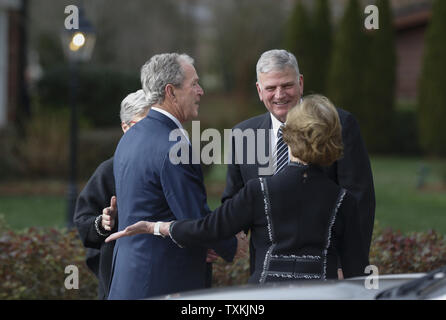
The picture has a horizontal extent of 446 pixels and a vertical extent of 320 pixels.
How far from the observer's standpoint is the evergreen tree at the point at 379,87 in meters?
26.3

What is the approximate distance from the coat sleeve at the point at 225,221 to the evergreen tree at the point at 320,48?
24739 mm

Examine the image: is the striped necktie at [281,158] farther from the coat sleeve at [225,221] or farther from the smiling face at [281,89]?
the coat sleeve at [225,221]

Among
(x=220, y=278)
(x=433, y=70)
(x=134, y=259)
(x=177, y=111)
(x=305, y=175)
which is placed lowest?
(x=220, y=278)

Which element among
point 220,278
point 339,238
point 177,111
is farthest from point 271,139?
point 220,278

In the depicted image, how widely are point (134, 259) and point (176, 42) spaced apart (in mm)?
37999

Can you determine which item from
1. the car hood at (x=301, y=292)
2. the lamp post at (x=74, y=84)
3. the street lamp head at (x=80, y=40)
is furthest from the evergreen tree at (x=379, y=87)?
the car hood at (x=301, y=292)

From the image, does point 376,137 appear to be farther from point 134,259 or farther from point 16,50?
point 134,259

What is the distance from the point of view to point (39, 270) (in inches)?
233

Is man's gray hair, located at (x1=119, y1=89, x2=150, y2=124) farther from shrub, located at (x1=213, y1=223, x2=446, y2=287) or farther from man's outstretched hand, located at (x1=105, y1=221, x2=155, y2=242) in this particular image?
shrub, located at (x1=213, y1=223, x2=446, y2=287)

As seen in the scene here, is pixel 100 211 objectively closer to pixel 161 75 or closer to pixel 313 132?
pixel 161 75

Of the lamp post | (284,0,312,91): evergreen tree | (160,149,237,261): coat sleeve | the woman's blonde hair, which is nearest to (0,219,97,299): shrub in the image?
(160,149,237,261): coat sleeve

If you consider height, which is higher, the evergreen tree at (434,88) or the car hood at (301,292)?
the evergreen tree at (434,88)

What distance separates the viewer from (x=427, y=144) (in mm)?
23328

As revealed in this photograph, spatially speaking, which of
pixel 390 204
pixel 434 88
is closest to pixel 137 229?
pixel 390 204
